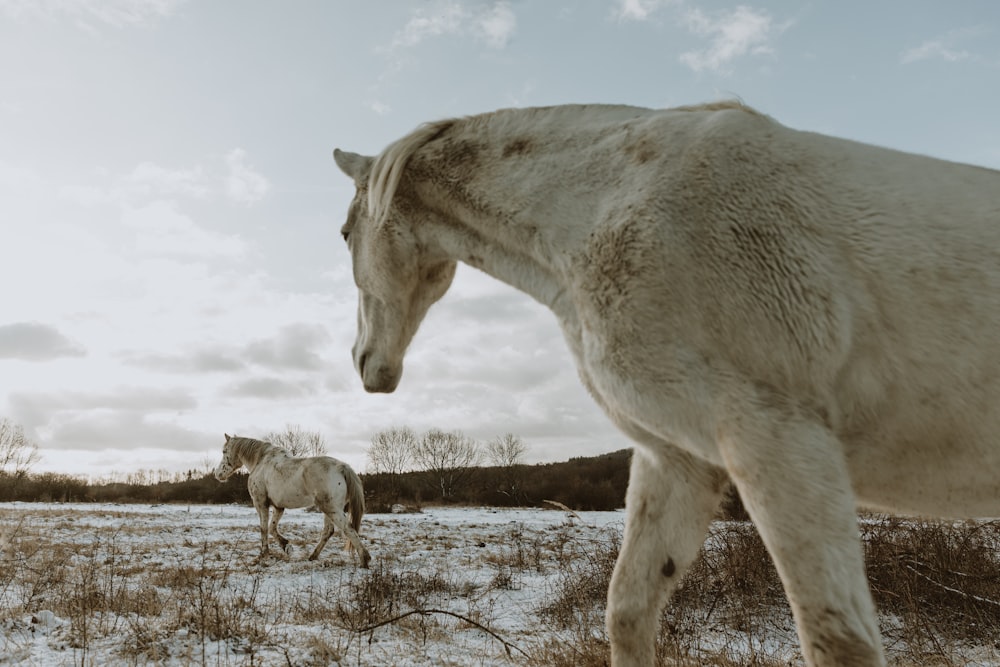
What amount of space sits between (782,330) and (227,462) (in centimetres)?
1600

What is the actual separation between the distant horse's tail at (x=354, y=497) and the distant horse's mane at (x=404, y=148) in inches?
397

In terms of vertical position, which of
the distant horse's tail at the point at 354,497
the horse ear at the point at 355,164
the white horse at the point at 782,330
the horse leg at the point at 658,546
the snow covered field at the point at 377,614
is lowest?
the snow covered field at the point at 377,614

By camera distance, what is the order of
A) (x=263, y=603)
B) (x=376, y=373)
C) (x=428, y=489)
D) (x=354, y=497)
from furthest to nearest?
(x=428, y=489), (x=354, y=497), (x=263, y=603), (x=376, y=373)

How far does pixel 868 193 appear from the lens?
80.0 inches

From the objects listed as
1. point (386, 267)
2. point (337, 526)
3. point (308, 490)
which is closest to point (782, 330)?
point (386, 267)

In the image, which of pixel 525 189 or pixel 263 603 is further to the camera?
pixel 263 603

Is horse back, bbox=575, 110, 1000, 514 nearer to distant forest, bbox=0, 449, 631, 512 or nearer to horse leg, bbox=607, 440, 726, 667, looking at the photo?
horse leg, bbox=607, 440, 726, 667

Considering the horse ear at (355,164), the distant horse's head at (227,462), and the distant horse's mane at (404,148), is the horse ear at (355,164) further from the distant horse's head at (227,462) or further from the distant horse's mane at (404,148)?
the distant horse's head at (227,462)

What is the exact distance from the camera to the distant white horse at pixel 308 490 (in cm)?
1203

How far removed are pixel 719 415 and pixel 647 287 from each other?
16.3 inches

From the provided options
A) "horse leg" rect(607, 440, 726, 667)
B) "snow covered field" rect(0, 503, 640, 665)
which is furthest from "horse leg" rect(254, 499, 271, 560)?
"horse leg" rect(607, 440, 726, 667)

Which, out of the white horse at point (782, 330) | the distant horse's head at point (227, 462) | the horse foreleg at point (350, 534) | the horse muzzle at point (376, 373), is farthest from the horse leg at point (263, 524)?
the white horse at point (782, 330)

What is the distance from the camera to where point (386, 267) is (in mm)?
2854

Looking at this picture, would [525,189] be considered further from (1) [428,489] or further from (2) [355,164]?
(1) [428,489]
